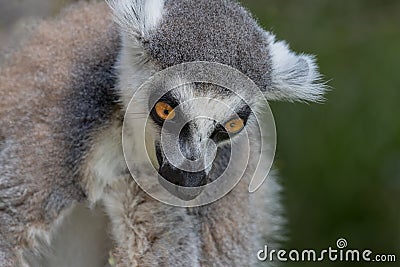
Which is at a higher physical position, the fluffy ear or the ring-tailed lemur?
the fluffy ear

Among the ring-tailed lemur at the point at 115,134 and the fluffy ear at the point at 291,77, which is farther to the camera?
the fluffy ear at the point at 291,77

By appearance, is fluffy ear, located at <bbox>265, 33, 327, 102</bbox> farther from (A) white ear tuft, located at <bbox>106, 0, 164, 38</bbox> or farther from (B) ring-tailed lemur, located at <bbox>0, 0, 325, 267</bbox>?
(A) white ear tuft, located at <bbox>106, 0, 164, 38</bbox>

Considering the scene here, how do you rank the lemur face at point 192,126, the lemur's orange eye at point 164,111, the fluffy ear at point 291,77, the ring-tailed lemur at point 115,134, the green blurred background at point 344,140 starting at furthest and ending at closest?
the green blurred background at point 344,140, the fluffy ear at point 291,77, the ring-tailed lemur at point 115,134, the lemur's orange eye at point 164,111, the lemur face at point 192,126

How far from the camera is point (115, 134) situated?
4730 millimetres

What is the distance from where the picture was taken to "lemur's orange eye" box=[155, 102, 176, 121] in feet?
13.7

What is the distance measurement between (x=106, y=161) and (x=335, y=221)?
377cm

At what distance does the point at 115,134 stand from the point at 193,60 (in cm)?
85

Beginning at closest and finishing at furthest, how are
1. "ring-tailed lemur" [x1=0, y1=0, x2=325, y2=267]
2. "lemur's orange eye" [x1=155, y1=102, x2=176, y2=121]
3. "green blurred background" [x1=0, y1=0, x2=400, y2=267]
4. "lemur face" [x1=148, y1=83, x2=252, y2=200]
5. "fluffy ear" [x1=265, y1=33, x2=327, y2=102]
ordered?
"lemur face" [x1=148, y1=83, x2=252, y2=200], "lemur's orange eye" [x1=155, y1=102, x2=176, y2=121], "ring-tailed lemur" [x1=0, y1=0, x2=325, y2=267], "fluffy ear" [x1=265, y1=33, x2=327, y2=102], "green blurred background" [x1=0, y1=0, x2=400, y2=267]

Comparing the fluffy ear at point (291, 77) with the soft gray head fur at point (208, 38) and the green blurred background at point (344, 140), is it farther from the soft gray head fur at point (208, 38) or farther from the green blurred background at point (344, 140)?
the green blurred background at point (344, 140)

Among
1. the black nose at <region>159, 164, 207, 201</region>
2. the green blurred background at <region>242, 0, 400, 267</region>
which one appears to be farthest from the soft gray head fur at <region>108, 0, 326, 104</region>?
the green blurred background at <region>242, 0, 400, 267</region>

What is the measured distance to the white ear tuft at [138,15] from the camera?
435cm

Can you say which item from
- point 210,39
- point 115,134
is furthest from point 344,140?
point 210,39

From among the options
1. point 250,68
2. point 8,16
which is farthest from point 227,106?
point 8,16

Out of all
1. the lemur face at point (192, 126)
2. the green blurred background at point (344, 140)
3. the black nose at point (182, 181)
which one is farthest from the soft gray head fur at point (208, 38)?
the green blurred background at point (344, 140)
